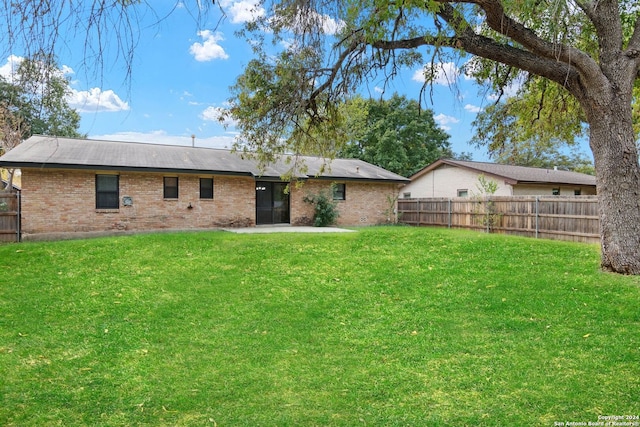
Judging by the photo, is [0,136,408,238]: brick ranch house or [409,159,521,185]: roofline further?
[409,159,521,185]: roofline

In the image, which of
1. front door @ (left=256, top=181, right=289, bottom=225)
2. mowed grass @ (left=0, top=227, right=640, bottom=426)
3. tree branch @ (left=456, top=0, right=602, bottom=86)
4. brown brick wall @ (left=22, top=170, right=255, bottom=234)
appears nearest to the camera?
mowed grass @ (left=0, top=227, right=640, bottom=426)

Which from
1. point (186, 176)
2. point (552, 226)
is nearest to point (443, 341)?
point (552, 226)

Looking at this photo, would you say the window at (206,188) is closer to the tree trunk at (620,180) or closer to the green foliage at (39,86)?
the tree trunk at (620,180)

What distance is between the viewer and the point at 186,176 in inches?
649

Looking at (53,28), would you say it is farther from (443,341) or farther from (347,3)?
(443,341)

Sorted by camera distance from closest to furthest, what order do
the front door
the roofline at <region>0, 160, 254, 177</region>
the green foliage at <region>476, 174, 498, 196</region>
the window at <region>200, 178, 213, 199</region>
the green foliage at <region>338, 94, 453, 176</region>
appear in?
the roofline at <region>0, 160, 254, 177</region> → the window at <region>200, 178, 213, 199</region> → the front door → the green foliage at <region>476, 174, 498, 196</region> → the green foliage at <region>338, 94, 453, 176</region>

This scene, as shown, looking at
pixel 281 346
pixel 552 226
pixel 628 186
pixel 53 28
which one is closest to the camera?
pixel 53 28

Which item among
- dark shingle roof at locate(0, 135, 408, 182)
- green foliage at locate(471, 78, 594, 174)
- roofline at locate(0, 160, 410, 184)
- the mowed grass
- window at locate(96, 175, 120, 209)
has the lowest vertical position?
the mowed grass

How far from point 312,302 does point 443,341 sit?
2423 millimetres

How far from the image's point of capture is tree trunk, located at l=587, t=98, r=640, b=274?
7570mm

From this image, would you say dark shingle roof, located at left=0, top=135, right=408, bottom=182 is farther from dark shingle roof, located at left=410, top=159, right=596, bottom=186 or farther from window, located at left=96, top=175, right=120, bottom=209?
dark shingle roof, located at left=410, top=159, right=596, bottom=186

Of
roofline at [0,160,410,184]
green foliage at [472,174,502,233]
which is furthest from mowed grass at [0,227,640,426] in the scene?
green foliage at [472,174,502,233]

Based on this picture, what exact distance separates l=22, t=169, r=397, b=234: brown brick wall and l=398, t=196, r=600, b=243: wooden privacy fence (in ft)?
15.4

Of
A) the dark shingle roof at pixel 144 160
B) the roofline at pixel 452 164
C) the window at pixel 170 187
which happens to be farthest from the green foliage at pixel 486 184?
the window at pixel 170 187
